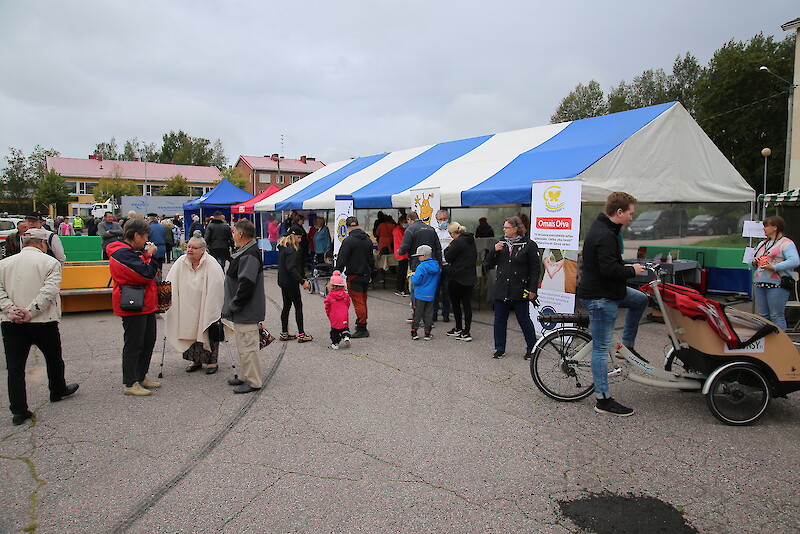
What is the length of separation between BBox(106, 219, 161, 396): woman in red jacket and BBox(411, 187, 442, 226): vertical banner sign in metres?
5.12

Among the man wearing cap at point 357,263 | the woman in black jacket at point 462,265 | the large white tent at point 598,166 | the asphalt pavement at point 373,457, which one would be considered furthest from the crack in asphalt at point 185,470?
Answer: the large white tent at point 598,166

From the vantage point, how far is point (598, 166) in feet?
24.8

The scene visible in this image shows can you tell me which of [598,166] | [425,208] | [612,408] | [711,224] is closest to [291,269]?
[425,208]

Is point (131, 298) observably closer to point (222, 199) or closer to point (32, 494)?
point (32, 494)

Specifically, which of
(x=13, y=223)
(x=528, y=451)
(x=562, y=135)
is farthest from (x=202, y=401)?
(x=13, y=223)

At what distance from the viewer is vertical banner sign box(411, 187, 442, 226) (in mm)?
9109

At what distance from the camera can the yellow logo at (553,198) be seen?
6.84 m

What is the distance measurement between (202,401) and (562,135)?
797 cm

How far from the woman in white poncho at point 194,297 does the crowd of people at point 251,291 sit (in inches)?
0.4

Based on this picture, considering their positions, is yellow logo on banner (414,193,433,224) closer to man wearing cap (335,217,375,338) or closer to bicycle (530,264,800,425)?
man wearing cap (335,217,375,338)

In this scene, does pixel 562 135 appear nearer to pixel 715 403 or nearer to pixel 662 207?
pixel 662 207

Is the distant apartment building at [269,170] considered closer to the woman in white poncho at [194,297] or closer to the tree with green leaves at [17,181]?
the tree with green leaves at [17,181]

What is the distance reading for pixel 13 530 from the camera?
2.85 meters

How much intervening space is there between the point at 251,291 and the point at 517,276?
3081mm
